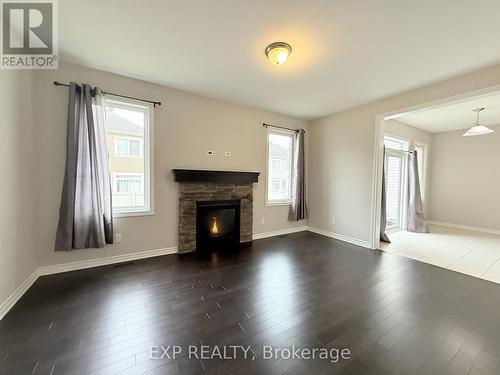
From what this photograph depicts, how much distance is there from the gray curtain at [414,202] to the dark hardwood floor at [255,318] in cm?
247

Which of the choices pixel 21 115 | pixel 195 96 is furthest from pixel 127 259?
pixel 195 96

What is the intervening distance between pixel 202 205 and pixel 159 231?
793 millimetres

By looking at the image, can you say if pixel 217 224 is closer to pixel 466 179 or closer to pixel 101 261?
pixel 101 261

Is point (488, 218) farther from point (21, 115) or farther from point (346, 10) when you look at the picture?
point (21, 115)

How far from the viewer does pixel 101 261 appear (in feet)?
9.39

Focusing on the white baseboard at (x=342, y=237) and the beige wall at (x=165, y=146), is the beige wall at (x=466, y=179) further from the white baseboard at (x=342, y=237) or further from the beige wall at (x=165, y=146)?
the beige wall at (x=165, y=146)

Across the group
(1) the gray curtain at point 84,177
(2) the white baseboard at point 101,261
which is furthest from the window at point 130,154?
(2) the white baseboard at point 101,261

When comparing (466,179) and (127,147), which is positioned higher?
(127,147)

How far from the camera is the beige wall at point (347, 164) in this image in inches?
144

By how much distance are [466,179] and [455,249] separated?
3.04 m

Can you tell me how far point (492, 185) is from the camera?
505cm

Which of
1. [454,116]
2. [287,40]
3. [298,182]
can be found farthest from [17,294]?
[454,116]

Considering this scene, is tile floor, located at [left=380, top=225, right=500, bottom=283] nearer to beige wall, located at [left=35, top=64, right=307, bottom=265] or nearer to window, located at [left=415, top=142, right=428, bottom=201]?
window, located at [left=415, top=142, right=428, bottom=201]

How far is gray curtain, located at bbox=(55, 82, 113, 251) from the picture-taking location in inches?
99.8
